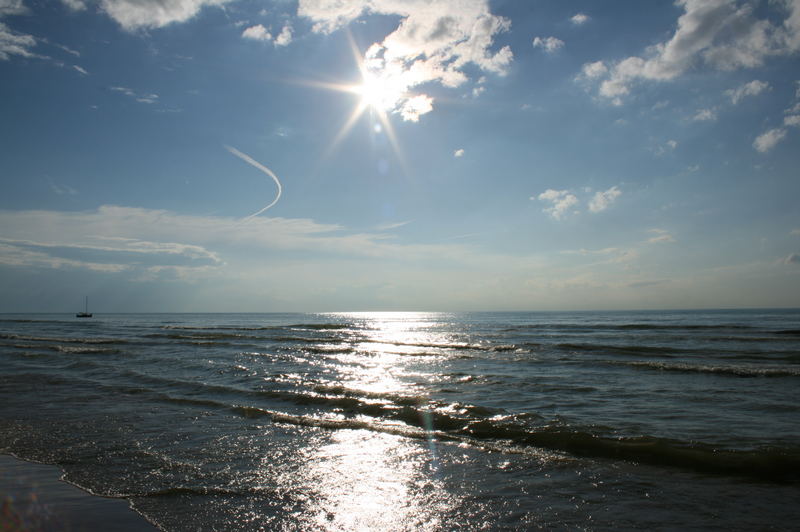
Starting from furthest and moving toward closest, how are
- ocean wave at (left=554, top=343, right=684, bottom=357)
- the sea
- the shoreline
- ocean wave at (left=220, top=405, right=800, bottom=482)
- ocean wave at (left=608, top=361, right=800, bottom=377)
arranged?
ocean wave at (left=554, top=343, right=684, bottom=357)
ocean wave at (left=608, top=361, right=800, bottom=377)
ocean wave at (left=220, top=405, right=800, bottom=482)
the sea
the shoreline

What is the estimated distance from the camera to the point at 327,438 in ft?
28.6

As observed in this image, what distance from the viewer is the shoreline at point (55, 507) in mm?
4871

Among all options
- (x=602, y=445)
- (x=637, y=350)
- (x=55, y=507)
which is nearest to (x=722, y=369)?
(x=637, y=350)

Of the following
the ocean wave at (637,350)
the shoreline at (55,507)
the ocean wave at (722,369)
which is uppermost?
the shoreline at (55,507)

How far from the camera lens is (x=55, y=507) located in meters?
5.39

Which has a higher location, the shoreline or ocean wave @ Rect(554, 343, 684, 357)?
the shoreline

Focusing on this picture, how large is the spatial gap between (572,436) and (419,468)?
11.6 ft

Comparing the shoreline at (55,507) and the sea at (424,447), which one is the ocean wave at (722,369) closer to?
the sea at (424,447)

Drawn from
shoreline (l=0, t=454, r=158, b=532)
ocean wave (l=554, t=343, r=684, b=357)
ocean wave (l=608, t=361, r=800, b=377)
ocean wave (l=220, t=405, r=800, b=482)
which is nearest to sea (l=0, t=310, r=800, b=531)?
ocean wave (l=220, t=405, r=800, b=482)

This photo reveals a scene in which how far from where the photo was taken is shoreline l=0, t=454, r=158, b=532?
4.87m

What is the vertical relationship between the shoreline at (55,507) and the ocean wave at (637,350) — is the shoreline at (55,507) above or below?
above

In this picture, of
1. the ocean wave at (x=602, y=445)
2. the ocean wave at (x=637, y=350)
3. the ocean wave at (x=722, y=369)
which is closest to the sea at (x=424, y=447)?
the ocean wave at (x=602, y=445)

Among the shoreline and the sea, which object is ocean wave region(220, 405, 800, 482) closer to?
the sea

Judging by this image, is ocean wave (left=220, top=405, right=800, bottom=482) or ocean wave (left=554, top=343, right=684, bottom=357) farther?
ocean wave (left=554, top=343, right=684, bottom=357)
